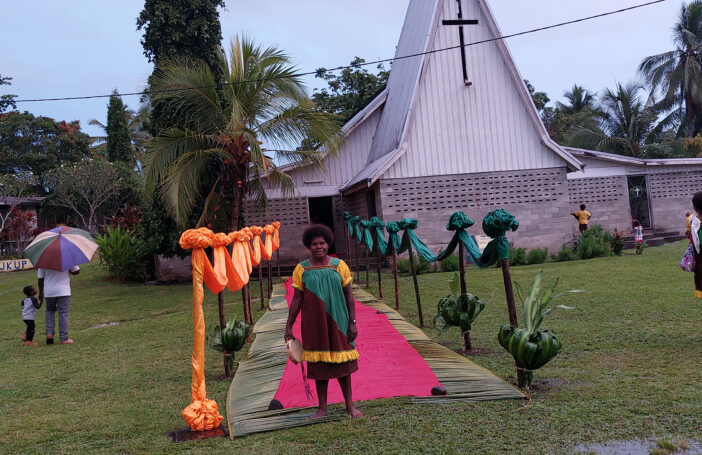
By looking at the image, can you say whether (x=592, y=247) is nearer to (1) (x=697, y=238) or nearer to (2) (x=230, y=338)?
(1) (x=697, y=238)

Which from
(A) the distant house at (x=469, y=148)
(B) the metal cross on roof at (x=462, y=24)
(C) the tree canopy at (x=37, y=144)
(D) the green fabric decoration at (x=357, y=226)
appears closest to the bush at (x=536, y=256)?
(A) the distant house at (x=469, y=148)

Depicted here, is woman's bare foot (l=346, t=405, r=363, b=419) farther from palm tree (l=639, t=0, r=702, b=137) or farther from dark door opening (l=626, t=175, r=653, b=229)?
palm tree (l=639, t=0, r=702, b=137)

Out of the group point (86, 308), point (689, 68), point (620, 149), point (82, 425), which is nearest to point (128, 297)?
point (86, 308)

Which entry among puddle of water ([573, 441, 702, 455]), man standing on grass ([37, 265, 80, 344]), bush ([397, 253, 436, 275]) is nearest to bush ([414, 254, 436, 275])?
bush ([397, 253, 436, 275])

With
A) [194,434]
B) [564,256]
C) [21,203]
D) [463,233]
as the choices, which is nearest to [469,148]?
[564,256]

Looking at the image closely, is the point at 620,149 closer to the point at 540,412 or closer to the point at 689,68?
the point at 689,68

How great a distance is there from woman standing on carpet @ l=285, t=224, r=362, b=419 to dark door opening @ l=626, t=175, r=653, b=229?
56.5ft

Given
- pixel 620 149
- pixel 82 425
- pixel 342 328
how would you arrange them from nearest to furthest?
1. pixel 342 328
2. pixel 82 425
3. pixel 620 149

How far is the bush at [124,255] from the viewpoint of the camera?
17.4 m

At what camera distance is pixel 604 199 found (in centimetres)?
1841

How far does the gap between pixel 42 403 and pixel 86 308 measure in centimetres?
808

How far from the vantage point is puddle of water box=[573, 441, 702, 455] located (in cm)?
338

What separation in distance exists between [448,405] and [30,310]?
7407 mm

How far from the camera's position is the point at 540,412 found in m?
4.17
